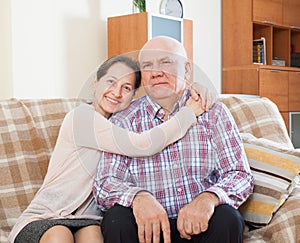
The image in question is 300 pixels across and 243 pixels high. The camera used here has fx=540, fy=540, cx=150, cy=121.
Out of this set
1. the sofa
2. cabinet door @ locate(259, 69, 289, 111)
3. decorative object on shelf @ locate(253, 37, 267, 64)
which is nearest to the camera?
the sofa

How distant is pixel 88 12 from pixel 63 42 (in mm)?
348

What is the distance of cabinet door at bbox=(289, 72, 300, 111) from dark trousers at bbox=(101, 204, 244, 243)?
13.4 feet

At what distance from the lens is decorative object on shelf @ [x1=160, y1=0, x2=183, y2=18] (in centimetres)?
466

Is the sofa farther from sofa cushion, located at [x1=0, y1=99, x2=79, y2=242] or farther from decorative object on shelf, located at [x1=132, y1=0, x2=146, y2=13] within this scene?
decorative object on shelf, located at [x1=132, y1=0, x2=146, y2=13]

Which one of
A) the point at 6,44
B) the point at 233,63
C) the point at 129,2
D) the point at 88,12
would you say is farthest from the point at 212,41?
the point at 6,44

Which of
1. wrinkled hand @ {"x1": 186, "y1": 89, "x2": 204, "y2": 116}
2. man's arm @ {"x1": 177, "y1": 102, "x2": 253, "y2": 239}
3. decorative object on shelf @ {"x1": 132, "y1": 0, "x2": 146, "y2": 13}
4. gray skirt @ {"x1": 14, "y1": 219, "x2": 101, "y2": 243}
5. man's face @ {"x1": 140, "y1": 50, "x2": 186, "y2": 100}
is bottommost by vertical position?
gray skirt @ {"x1": 14, "y1": 219, "x2": 101, "y2": 243}

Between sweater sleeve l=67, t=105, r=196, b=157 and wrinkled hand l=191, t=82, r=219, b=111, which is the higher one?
wrinkled hand l=191, t=82, r=219, b=111

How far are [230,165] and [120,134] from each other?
1.28 feet

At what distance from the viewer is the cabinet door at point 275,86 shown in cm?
520

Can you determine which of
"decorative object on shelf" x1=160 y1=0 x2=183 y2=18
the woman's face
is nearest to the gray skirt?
the woman's face

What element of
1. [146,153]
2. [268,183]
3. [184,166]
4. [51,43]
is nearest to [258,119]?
[268,183]

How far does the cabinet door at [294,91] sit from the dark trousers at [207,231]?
13.4 feet

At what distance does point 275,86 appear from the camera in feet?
17.5

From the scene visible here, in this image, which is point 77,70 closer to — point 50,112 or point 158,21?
point 158,21
